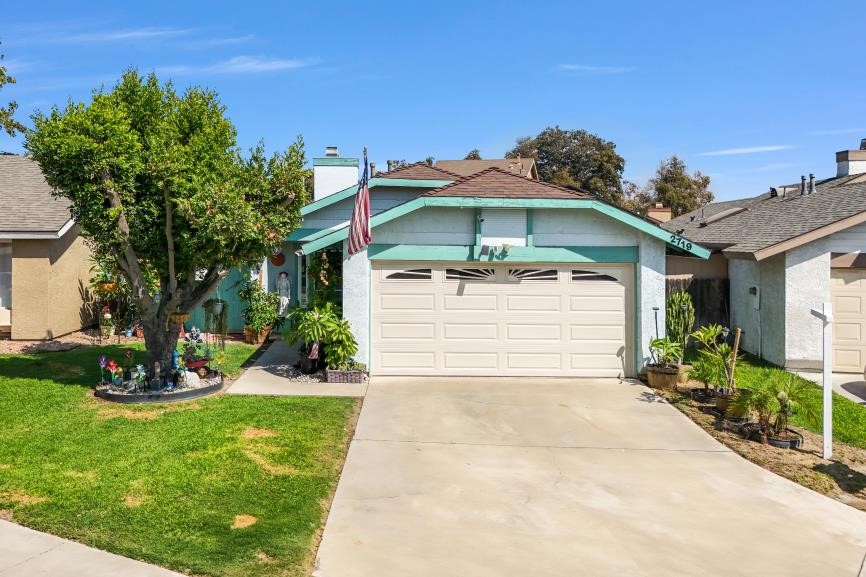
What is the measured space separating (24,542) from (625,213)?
10.3 meters

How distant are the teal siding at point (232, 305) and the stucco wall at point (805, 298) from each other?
1290 centimetres

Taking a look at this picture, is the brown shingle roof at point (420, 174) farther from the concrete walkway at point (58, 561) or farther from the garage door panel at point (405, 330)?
the concrete walkway at point (58, 561)

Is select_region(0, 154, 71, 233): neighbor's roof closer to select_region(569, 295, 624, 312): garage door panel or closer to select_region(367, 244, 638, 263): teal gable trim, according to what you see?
select_region(367, 244, 638, 263): teal gable trim

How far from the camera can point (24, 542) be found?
5.22 meters

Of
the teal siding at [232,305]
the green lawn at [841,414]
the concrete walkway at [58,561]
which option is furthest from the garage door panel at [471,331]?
the concrete walkway at [58,561]

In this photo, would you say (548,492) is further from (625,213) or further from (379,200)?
(379,200)

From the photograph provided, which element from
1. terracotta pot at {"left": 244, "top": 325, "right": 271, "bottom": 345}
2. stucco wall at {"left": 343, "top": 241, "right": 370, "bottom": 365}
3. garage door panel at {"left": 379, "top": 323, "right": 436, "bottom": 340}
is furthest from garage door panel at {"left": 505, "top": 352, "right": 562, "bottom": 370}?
terracotta pot at {"left": 244, "top": 325, "right": 271, "bottom": 345}

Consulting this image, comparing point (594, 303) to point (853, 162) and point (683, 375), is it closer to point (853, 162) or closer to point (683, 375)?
point (683, 375)

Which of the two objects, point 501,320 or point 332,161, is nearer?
point 501,320

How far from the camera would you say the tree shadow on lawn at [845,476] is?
282 inches

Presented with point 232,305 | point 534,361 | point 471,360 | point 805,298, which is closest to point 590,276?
point 534,361

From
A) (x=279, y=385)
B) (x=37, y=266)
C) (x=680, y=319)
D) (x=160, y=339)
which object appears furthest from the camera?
(x=37, y=266)

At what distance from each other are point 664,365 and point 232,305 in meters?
11.1

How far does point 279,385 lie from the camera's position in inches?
443
